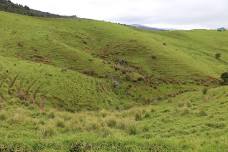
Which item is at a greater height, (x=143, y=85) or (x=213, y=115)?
(x=213, y=115)

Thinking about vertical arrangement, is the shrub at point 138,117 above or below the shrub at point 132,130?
below

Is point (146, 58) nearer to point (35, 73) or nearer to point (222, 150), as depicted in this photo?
point (35, 73)

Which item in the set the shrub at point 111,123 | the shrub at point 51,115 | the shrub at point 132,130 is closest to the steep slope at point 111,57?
the shrub at point 51,115

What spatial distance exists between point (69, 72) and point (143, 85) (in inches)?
365

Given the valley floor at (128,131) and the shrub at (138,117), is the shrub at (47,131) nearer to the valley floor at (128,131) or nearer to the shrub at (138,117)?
the valley floor at (128,131)

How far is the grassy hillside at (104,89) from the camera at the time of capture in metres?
19.1

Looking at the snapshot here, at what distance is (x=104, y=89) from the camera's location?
45.1 metres

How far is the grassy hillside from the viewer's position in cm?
1914

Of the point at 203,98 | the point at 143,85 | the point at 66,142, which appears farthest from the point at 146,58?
the point at 66,142

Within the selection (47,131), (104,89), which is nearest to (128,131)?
(47,131)

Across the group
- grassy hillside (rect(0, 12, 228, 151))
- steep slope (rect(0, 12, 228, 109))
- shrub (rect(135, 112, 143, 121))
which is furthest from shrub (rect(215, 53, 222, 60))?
shrub (rect(135, 112, 143, 121))

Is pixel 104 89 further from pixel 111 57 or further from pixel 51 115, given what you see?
pixel 51 115

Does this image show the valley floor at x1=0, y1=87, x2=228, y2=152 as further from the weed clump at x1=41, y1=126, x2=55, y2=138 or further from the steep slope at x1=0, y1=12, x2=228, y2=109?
the steep slope at x1=0, y1=12, x2=228, y2=109

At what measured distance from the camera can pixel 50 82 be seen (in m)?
41.3
